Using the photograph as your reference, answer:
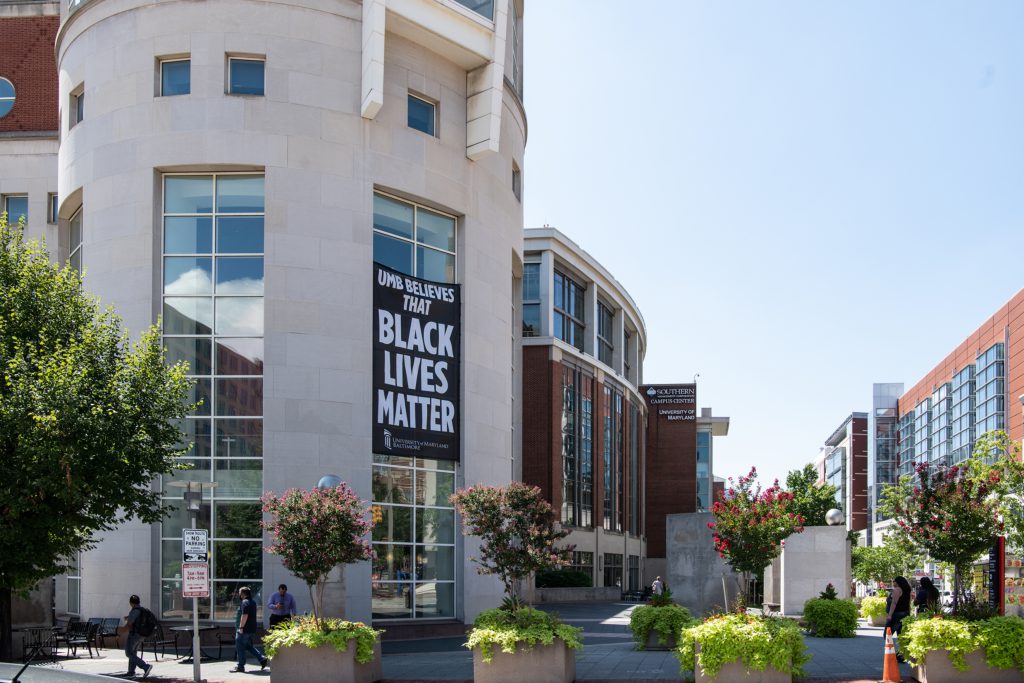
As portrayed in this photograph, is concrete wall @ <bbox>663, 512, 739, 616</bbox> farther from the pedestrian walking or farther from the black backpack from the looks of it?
the black backpack

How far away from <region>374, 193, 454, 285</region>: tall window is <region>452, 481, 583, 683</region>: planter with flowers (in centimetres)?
1192

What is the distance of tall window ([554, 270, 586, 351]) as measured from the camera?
69500mm

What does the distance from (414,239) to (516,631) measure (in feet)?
50.0

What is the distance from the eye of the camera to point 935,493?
62.3 ft

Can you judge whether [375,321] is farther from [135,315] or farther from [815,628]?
[815,628]

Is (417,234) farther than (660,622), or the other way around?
(417,234)

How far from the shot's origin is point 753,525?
1889 cm

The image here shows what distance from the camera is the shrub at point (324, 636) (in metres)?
19.4

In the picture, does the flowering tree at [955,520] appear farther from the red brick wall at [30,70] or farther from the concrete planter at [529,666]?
the red brick wall at [30,70]

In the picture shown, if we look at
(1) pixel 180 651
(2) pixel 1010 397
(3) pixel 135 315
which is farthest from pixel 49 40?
(2) pixel 1010 397

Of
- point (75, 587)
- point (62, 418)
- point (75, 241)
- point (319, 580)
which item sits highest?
point (75, 241)

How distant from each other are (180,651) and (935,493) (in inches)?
684

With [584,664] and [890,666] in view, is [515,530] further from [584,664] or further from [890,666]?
[890,666]

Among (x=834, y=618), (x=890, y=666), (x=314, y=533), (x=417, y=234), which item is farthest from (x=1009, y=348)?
(x=314, y=533)
